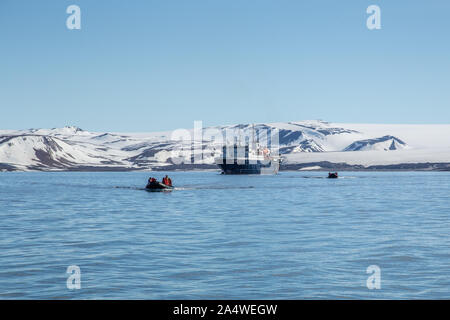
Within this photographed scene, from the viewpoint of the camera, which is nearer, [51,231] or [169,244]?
[169,244]

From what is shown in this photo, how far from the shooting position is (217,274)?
2073 centimetres

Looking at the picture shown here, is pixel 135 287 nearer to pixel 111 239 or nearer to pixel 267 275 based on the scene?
pixel 267 275

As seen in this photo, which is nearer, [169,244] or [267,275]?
[267,275]

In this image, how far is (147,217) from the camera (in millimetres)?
45281

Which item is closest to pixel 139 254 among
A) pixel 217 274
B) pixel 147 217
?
pixel 217 274
